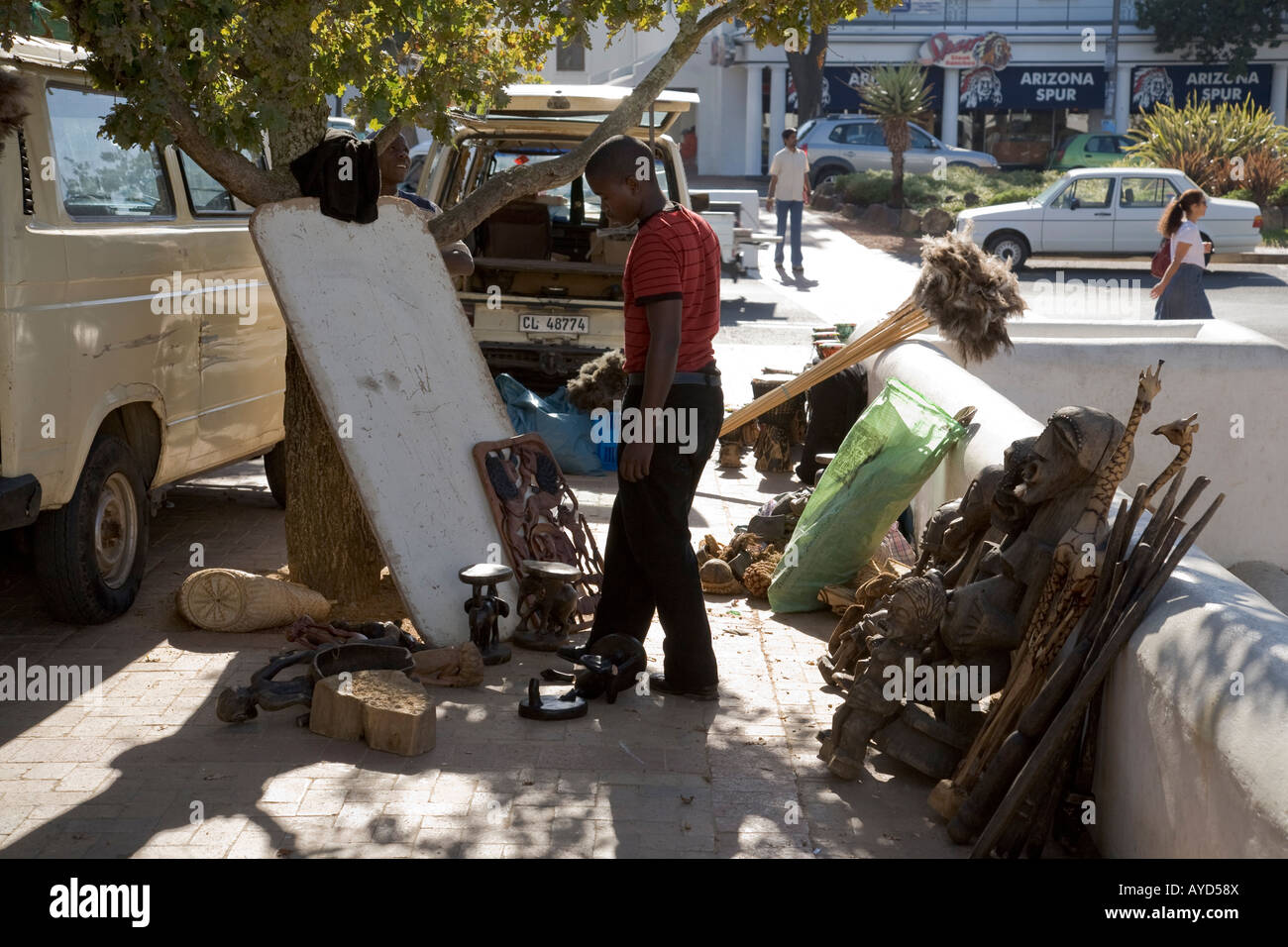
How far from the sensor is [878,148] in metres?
31.8

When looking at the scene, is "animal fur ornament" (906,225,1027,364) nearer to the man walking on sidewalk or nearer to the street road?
the street road

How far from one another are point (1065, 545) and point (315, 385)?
3042mm

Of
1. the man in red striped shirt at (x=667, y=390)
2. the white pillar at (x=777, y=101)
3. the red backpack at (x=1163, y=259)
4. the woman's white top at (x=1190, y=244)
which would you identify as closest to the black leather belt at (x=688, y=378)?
the man in red striped shirt at (x=667, y=390)

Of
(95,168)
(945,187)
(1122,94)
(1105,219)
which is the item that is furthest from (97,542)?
(1122,94)

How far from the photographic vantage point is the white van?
508 cm

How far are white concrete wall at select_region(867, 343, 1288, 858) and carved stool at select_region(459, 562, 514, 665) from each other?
2386 millimetres

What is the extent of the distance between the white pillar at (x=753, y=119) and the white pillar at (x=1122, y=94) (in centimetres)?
995

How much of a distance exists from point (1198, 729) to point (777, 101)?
121 ft

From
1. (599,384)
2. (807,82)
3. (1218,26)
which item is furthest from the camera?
(1218,26)

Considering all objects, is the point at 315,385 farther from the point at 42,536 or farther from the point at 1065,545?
the point at 1065,545

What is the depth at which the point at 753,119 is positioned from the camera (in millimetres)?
38344

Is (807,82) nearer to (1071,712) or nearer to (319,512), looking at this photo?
(319,512)

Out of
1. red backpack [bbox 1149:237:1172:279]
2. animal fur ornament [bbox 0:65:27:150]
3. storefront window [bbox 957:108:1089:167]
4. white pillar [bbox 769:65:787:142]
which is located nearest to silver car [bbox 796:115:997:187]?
white pillar [bbox 769:65:787:142]

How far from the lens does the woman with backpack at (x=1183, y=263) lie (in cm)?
1143
